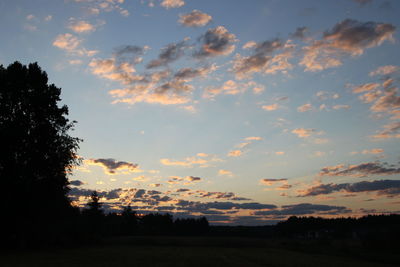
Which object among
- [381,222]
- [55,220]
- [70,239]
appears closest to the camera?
[55,220]

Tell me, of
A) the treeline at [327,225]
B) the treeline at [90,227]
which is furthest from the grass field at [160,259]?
the treeline at [327,225]

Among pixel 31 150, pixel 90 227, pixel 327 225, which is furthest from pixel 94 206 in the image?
pixel 327 225

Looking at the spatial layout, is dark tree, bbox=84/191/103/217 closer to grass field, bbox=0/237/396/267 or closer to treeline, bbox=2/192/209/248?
treeline, bbox=2/192/209/248

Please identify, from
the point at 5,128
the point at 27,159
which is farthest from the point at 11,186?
the point at 5,128

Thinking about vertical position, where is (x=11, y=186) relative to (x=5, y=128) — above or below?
below

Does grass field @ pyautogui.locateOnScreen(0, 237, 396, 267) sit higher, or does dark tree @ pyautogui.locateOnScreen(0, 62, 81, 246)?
dark tree @ pyautogui.locateOnScreen(0, 62, 81, 246)

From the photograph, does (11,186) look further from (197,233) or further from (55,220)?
(197,233)

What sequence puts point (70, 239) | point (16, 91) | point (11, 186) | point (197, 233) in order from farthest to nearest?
point (197, 233), point (70, 239), point (16, 91), point (11, 186)

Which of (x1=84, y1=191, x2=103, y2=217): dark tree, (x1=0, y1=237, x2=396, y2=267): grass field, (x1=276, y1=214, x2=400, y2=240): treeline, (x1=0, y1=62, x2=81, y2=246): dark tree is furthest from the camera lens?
(x1=276, y1=214, x2=400, y2=240): treeline

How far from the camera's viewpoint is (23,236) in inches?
1695

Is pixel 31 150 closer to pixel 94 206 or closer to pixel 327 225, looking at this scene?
pixel 94 206

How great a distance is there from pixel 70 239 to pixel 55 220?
30.0 meters

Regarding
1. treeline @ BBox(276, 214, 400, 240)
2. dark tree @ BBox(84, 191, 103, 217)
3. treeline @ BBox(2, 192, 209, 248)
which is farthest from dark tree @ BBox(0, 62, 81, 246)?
treeline @ BBox(276, 214, 400, 240)

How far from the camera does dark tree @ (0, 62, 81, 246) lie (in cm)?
3884
